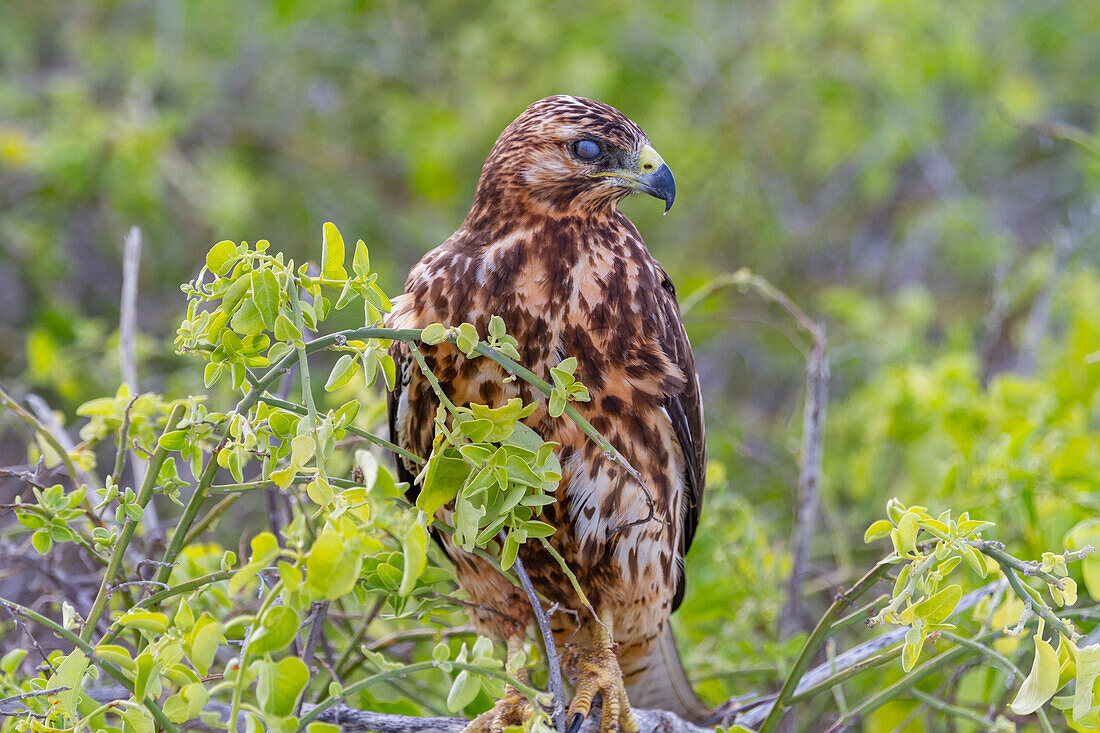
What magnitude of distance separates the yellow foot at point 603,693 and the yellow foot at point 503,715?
126mm

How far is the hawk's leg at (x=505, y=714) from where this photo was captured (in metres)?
2.26

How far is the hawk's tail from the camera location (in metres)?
2.73

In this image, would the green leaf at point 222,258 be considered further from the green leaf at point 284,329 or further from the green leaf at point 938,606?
the green leaf at point 938,606

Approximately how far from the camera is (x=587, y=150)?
2.33 metres

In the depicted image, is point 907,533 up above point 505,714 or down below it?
above

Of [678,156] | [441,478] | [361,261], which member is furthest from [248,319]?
[678,156]

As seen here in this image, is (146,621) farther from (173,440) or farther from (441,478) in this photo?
(441,478)

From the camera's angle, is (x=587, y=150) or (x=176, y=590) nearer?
(x=176, y=590)

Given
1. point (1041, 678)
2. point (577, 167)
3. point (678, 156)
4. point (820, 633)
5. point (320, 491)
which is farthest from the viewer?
point (678, 156)

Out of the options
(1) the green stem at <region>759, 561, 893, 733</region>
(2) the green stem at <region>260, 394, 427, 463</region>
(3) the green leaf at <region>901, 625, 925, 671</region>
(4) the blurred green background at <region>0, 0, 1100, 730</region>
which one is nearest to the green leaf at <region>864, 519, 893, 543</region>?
(1) the green stem at <region>759, 561, 893, 733</region>

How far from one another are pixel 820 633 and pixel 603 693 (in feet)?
2.47

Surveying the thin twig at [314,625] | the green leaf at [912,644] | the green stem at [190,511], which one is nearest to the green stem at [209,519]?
the green stem at [190,511]

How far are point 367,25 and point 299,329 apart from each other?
16.1 feet

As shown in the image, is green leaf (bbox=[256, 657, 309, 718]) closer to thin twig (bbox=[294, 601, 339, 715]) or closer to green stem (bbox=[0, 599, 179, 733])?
green stem (bbox=[0, 599, 179, 733])
